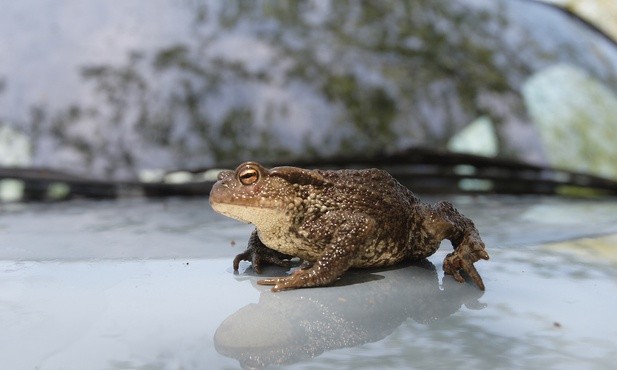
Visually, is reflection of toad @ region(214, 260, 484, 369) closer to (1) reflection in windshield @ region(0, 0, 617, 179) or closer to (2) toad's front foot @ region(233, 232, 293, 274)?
(2) toad's front foot @ region(233, 232, 293, 274)

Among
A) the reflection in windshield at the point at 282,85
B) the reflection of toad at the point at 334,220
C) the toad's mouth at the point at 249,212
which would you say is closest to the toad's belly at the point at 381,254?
the reflection of toad at the point at 334,220

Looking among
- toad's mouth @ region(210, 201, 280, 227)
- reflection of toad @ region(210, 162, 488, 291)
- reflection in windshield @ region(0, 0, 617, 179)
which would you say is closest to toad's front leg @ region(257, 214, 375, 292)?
reflection of toad @ region(210, 162, 488, 291)

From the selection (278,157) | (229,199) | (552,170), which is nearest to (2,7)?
(278,157)

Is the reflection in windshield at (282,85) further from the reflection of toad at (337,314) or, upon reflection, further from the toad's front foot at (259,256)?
the reflection of toad at (337,314)

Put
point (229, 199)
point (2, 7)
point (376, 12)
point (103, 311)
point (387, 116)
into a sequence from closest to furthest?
point (103, 311)
point (229, 199)
point (2, 7)
point (387, 116)
point (376, 12)

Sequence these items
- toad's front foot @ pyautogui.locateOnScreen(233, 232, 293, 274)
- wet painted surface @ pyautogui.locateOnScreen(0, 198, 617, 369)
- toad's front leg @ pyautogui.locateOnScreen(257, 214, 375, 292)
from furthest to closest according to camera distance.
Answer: toad's front foot @ pyautogui.locateOnScreen(233, 232, 293, 274) < toad's front leg @ pyautogui.locateOnScreen(257, 214, 375, 292) < wet painted surface @ pyautogui.locateOnScreen(0, 198, 617, 369)

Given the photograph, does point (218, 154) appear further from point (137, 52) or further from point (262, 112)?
point (137, 52)

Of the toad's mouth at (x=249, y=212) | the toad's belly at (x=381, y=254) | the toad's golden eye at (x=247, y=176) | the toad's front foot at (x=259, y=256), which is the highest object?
the toad's golden eye at (x=247, y=176)
